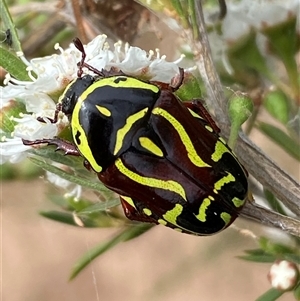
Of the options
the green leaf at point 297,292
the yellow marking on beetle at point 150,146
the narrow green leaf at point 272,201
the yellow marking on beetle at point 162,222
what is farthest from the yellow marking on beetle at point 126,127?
the green leaf at point 297,292

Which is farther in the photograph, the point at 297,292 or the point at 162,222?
the point at 297,292

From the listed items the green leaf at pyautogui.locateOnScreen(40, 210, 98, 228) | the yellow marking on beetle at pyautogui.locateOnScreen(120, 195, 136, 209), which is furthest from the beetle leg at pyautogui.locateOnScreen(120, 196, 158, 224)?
the green leaf at pyautogui.locateOnScreen(40, 210, 98, 228)

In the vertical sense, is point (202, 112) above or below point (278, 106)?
above

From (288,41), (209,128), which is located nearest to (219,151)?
(209,128)

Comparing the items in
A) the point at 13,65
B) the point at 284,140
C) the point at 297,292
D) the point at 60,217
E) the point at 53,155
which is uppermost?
the point at 13,65

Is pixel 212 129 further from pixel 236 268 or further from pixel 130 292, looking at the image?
pixel 130 292

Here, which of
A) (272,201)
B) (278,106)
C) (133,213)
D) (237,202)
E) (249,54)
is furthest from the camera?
(249,54)

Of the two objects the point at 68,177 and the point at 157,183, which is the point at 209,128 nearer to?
the point at 157,183
